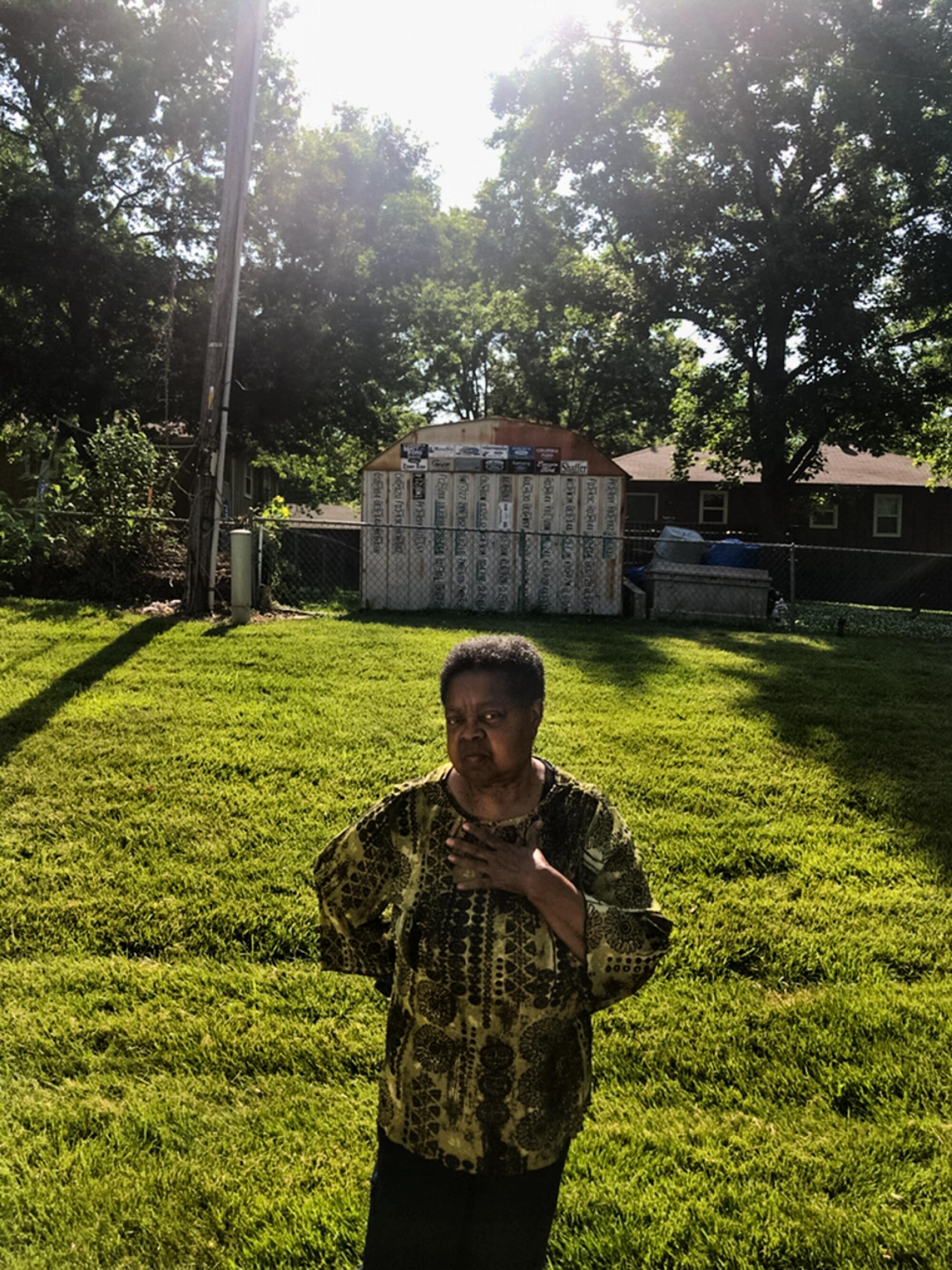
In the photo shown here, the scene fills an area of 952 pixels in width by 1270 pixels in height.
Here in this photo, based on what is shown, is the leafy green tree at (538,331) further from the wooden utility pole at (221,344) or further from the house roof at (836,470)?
the wooden utility pole at (221,344)

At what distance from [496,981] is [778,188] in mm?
23466

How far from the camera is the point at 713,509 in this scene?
30406mm

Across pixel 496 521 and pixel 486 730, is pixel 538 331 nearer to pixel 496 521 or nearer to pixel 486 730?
pixel 496 521

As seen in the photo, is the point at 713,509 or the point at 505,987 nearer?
the point at 505,987

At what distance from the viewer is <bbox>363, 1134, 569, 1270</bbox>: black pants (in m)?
1.57

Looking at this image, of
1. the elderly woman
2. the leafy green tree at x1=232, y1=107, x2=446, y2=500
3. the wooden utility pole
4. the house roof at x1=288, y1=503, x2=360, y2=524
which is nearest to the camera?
the elderly woman

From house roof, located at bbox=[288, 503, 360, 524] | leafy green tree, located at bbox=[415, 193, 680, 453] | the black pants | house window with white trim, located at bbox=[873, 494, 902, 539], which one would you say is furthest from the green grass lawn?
house roof, located at bbox=[288, 503, 360, 524]

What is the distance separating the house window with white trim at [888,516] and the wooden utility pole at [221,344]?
2450cm

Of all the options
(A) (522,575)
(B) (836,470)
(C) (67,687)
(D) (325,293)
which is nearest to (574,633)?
(A) (522,575)

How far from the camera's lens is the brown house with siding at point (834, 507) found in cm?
2897

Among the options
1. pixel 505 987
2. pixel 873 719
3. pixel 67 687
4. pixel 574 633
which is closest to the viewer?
pixel 505 987

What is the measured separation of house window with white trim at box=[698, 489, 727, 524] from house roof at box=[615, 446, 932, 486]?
0.63m

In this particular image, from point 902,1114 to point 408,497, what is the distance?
475 inches

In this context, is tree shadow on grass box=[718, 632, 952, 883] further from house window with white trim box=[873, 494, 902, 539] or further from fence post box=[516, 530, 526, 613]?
house window with white trim box=[873, 494, 902, 539]
